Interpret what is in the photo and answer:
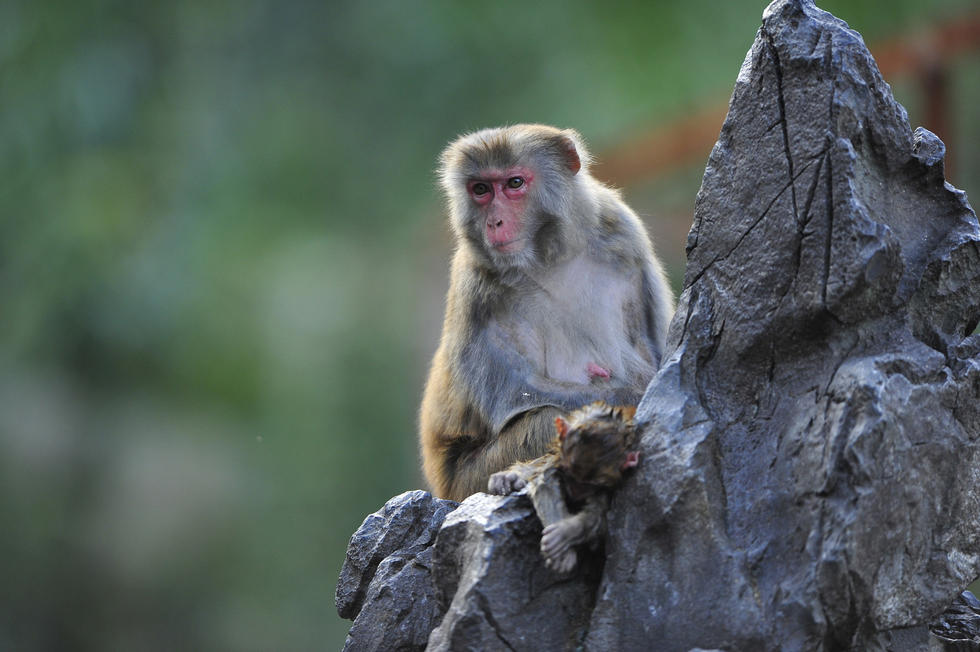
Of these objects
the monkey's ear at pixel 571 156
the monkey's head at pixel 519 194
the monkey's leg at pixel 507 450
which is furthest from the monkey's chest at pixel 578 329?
the monkey's ear at pixel 571 156

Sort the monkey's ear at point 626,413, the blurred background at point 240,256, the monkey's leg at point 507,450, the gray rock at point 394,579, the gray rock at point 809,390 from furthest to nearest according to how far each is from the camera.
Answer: the blurred background at point 240,256
the monkey's leg at point 507,450
the gray rock at point 394,579
the monkey's ear at point 626,413
the gray rock at point 809,390

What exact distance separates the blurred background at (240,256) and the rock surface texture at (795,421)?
5685 mm

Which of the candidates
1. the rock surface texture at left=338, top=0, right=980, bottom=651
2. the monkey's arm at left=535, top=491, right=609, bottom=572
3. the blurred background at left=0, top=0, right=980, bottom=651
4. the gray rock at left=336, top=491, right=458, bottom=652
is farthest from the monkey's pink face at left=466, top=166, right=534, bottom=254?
the blurred background at left=0, top=0, right=980, bottom=651

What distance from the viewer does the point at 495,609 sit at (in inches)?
126

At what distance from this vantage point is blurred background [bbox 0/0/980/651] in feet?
36.5

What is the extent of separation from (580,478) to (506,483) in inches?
11.7

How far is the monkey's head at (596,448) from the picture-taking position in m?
3.15

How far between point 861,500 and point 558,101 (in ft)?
32.7

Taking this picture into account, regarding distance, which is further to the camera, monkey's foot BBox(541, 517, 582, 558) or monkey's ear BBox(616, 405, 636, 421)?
monkey's ear BBox(616, 405, 636, 421)

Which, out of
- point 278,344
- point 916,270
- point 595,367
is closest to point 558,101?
point 278,344

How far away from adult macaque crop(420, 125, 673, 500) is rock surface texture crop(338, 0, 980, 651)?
1333 millimetres

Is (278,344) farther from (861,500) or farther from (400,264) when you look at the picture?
(861,500)

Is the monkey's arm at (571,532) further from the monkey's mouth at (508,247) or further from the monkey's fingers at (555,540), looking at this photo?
the monkey's mouth at (508,247)

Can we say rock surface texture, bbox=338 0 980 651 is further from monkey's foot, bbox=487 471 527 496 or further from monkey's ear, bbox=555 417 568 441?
monkey's ear, bbox=555 417 568 441
